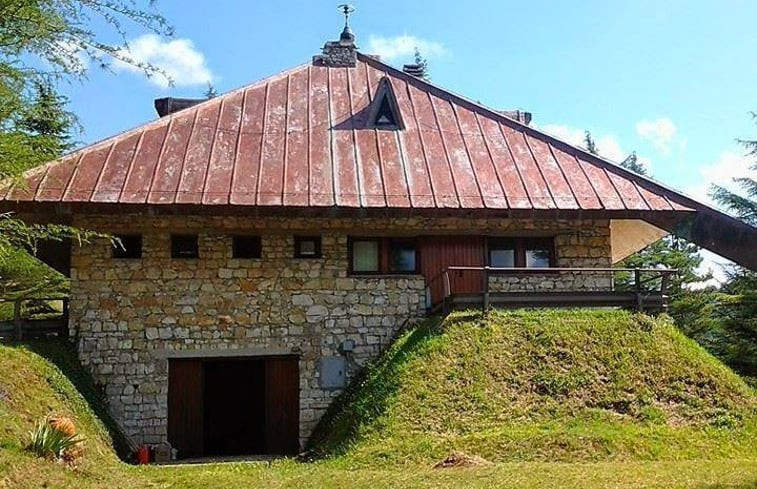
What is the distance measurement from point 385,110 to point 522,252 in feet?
14.8

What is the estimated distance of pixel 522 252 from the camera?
49.2 feet

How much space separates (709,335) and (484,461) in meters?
18.8

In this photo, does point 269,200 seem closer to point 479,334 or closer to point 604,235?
point 479,334

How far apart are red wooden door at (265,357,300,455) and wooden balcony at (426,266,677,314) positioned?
292 centimetres

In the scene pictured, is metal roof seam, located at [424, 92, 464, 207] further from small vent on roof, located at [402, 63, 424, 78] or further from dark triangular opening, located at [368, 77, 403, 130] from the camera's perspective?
small vent on roof, located at [402, 63, 424, 78]

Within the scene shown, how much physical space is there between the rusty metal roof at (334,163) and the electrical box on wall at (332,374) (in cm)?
294

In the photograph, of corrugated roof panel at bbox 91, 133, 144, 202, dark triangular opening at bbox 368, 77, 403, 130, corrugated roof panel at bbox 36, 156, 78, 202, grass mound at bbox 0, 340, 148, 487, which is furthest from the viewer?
dark triangular opening at bbox 368, 77, 403, 130

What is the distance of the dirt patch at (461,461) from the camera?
9.02 metres

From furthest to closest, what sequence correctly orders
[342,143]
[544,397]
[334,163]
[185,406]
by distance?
[342,143], [334,163], [185,406], [544,397]

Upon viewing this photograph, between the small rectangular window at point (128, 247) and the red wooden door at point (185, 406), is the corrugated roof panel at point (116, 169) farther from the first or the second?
the red wooden door at point (185, 406)

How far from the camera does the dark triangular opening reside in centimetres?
1634

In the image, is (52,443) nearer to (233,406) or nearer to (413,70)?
(233,406)

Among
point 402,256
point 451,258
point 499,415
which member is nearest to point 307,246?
point 402,256

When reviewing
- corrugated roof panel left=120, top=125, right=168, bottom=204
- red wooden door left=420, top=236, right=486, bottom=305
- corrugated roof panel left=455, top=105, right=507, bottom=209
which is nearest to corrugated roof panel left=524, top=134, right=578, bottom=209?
corrugated roof panel left=455, top=105, right=507, bottom=209
